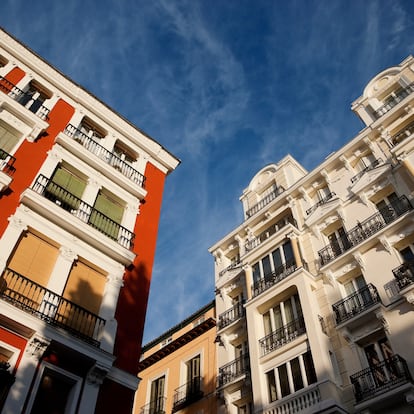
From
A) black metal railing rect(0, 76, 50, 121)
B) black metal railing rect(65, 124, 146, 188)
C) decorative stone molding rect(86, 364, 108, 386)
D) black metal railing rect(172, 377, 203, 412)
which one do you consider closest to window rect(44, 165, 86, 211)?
black metal railing rect(65, 124, 146, 188)

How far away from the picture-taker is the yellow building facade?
24766mm

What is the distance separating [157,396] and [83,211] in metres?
17.0

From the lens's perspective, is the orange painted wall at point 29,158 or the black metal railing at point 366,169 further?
the black metal railing at point 366,169

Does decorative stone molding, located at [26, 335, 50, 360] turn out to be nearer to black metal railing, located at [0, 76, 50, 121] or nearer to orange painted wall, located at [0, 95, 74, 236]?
orange painted wall, located at [0, 95, 74, 236]

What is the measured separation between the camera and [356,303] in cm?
1973

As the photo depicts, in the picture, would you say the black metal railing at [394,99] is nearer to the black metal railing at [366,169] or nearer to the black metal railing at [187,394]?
the black metal railing at [366,169]

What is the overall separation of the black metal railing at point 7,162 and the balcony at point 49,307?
4.04 meters

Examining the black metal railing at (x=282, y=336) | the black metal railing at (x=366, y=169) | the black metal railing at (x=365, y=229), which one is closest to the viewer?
the black metal railing at (x=282, y=336)

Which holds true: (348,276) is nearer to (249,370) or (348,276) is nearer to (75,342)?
(249,370)

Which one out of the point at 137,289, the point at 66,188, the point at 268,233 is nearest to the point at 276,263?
the point at 268,233

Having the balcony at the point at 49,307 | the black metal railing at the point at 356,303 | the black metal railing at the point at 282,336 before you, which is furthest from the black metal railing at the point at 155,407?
the balcony at the point at 49,307

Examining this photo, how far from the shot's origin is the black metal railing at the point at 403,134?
76.6ft

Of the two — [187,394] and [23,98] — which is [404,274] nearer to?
[187,394]

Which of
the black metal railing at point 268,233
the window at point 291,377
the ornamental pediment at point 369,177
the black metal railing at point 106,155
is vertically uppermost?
the black metal railing at point 268,233
